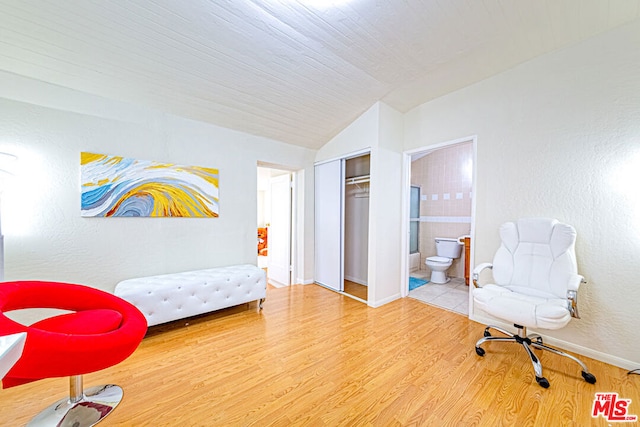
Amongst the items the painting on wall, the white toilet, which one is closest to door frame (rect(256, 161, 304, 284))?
the painting on wall

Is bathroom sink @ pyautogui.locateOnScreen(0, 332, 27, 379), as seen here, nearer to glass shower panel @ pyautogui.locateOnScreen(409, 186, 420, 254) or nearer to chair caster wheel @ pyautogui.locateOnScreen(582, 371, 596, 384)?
chair caster wheel @ pyautogui.locateOnScreen(582, 371, 596, 384)

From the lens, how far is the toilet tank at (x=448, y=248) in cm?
423

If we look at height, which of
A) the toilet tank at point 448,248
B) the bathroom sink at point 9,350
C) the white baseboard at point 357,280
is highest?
the bathroom sink at point 9,350

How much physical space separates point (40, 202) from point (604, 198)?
4750 mm

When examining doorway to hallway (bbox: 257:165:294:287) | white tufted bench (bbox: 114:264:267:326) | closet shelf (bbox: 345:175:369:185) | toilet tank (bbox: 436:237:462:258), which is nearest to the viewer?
white tufted bench (bbox: 114:264:267:326)

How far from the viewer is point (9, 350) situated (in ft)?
2.17

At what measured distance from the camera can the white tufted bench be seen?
221cm

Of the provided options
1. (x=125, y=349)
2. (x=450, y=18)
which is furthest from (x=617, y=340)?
(x=125, y=349)

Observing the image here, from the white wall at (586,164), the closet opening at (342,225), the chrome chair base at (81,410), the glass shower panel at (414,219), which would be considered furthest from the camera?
the glass shower panel at (414,219)

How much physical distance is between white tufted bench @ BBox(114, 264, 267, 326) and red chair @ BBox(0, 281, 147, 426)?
649 millimetres

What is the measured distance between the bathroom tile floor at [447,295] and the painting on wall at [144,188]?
3099 millimetres

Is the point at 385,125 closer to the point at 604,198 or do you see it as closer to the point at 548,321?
the point at 604,198

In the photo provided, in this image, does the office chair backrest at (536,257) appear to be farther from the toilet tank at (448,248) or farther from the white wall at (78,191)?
the white wall at (78,191)

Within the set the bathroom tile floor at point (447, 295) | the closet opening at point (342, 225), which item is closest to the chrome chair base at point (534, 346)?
the bathroom tile floor at point (447, 295)
